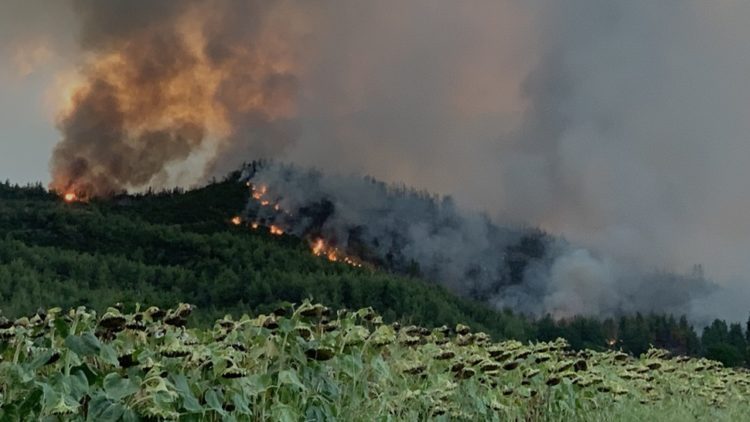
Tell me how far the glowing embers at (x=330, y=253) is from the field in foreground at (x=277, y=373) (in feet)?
243

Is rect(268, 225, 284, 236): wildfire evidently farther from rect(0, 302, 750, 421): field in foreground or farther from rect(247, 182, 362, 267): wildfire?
rect(0, 302, 750, 421): field in foreground

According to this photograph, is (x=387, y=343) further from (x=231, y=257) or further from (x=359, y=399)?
(x=231, y=257)

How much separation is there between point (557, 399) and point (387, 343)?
1.66 metres

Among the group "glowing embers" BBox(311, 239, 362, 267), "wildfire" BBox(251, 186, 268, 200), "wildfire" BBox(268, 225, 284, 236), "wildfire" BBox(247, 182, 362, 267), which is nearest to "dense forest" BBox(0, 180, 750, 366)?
"wildfire" BBox(268, 225, 284, 236)

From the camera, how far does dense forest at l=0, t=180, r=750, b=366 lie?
51.4 m

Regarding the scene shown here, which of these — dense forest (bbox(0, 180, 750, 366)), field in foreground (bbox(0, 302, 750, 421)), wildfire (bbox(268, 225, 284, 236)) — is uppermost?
wildfire (bbox(268, 225, 284, 236))

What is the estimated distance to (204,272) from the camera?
67.4m

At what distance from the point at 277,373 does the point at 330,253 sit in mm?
85291

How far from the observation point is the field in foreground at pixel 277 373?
2.41 metres

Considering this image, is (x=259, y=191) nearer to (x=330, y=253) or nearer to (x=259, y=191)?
(x=259, y=191)

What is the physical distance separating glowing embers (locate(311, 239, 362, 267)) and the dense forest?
2.02 meters

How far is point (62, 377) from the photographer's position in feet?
7.79

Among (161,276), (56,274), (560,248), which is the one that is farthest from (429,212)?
(56,274)

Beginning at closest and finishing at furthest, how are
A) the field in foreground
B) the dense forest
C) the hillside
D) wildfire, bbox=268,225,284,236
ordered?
the field in foreground, the dense forest, the hillside, wildfire, bbox=268,225,284,236
